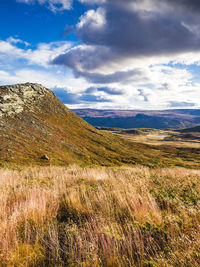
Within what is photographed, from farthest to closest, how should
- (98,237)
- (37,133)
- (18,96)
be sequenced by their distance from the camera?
(18,96) < (37,133) < (98,237)

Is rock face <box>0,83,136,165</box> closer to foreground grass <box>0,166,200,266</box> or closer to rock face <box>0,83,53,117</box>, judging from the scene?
rock face <box>0,83,53,117</box>

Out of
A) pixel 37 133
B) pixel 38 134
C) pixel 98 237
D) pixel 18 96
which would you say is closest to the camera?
pixel 98 237

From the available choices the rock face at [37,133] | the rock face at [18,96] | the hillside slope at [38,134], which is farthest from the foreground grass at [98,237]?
the rock face at [18,96]

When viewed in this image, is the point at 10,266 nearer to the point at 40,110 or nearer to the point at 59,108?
the point at 40,110

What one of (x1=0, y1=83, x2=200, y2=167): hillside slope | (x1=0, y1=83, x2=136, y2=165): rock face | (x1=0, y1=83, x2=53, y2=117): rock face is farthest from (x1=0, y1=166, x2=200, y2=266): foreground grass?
(x1=0, y1=83, x2=53, y2=117): rock face

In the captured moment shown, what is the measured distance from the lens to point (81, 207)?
4.65m

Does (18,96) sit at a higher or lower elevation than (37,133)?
higher

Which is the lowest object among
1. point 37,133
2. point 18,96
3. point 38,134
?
point 38,134

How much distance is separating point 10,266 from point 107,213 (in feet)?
8.27

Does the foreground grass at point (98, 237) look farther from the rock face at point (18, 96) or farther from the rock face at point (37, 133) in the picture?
the rock face at point (18, 96)

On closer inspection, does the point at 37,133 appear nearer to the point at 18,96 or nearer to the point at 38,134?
the point at 38,134

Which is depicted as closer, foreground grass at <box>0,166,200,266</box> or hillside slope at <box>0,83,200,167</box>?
foreground grass at <box>0,166,200,266</box>

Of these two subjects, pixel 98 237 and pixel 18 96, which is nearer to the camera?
pixel 98 237

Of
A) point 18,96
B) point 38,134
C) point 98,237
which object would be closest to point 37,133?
point 38,134
